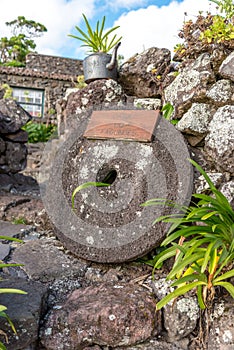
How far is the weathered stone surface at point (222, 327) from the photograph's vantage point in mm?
2004

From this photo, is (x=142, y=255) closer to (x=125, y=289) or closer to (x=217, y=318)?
(x=125, y=289)

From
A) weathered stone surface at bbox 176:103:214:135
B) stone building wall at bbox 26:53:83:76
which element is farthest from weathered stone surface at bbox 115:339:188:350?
stone building wall at bbox 26:53:83:76

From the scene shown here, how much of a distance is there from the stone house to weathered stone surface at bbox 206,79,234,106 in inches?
458

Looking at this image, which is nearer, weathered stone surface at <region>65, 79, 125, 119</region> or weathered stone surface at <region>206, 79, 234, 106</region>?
weathered stone surface at <region>206, 79, 234, 106</region>

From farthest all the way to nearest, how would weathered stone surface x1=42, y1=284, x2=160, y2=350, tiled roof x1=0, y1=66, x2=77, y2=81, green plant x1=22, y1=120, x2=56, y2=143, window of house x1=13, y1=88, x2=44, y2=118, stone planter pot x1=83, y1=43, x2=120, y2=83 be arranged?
window of house x1=13, y1=88, x2=44, y2=118 < tiled roof x1=0, y1=66, x2=77, y2=81 < green plant x1=22, y1=120, x2=56, y2=143 < stone planter pot x1=83, y1=43, x2=120, y2=83 < weathered stone surface x1=42, y1=284, x2=160, y2=350

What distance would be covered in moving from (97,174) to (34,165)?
7090 millimetres

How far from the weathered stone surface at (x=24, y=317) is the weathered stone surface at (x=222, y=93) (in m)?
1.81

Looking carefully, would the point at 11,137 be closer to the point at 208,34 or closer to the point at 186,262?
the point at 208,34

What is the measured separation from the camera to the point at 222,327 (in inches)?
80.7

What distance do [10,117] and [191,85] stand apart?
2950 millimetres

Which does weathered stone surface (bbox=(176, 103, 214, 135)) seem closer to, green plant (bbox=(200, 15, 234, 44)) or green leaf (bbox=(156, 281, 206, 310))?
green plant (bbox=(200, 15, 234, 44))

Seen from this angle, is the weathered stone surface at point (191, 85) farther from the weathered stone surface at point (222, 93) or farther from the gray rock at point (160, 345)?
the gray rock at point (160, 345)

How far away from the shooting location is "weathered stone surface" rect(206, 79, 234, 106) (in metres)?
2.76

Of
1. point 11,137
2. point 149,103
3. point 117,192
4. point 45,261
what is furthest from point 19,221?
point 11,137
